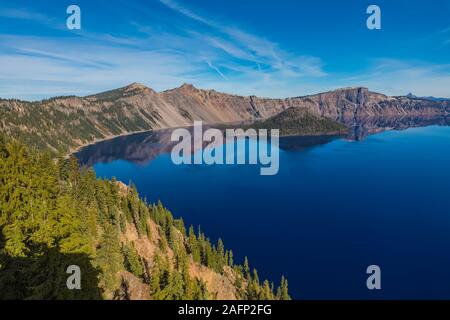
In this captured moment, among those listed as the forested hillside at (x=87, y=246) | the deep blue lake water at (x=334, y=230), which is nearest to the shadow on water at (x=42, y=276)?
the forested hillside at (x=87, y=246)

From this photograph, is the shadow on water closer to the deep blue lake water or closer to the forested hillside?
the forested hillside

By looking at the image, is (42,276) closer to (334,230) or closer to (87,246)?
(87,246)

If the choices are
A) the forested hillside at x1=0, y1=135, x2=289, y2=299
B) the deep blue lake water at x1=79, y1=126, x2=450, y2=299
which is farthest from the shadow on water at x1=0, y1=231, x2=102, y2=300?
the deep blue lake water at x1=79, y1=126, x2=450, y2=299

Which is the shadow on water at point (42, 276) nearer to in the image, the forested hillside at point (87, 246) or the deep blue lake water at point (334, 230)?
the forested hillside at point (87, 246)

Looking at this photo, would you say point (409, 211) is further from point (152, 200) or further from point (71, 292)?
point (71, 292)

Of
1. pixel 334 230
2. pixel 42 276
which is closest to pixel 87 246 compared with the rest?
pixel 42 276

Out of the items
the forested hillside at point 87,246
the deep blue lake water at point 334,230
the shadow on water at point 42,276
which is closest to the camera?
the shadow on water at point 42,276
